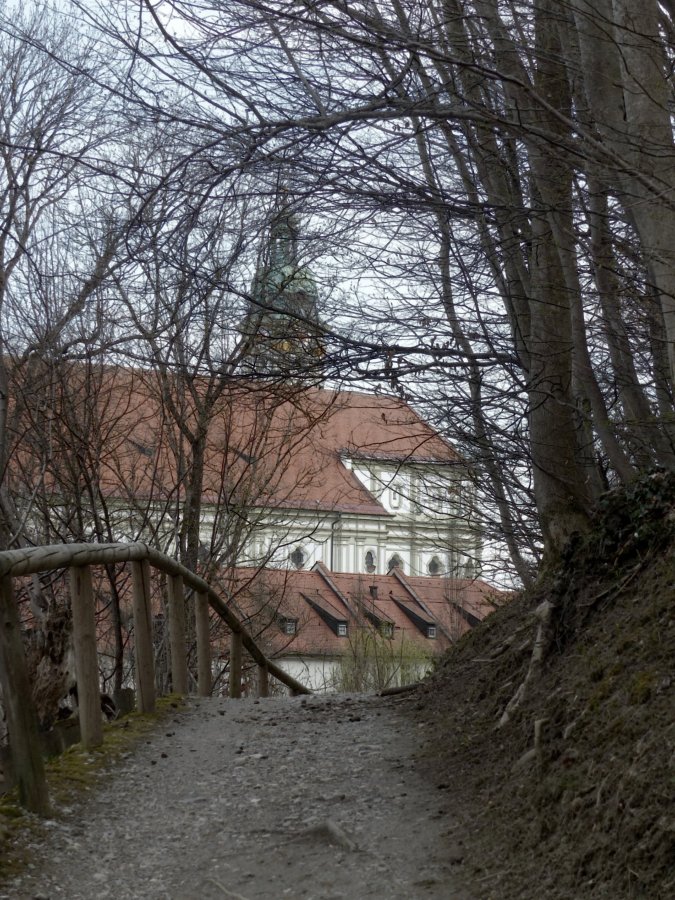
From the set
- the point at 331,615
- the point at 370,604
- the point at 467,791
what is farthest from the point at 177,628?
the point at 370,604

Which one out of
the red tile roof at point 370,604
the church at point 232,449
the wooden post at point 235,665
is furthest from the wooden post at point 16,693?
the red tile roof at point 370,604

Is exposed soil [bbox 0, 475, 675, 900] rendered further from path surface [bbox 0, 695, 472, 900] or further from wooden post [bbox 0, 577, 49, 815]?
wooden post [bbox 0, 577, 49, 815]

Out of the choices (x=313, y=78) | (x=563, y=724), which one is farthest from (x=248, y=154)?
(x=563, y=724)

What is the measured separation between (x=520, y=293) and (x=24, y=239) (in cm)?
602

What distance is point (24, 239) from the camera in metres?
10.9

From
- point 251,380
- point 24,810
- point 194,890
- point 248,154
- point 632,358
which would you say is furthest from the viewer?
point 251,380

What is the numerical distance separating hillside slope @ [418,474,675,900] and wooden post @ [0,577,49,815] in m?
1.56

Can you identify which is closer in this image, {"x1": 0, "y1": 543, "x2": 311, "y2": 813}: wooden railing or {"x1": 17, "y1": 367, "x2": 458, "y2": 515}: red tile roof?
{"x1": 0, "y1": 543, "x2": 311, "y2": 813}: wooden railing

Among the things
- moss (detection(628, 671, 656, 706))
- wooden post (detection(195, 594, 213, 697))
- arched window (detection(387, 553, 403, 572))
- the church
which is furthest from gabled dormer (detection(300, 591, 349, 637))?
moss (detection(628, 671, 656, 706))

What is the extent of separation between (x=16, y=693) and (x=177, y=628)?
3490mm

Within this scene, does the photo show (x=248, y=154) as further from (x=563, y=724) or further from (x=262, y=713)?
(x=262, y=713)

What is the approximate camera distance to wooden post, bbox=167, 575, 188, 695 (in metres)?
6.92

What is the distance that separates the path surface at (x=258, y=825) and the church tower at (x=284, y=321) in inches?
94.0

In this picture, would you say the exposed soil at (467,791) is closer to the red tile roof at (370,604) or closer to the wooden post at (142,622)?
the wooden post at (142,622)
